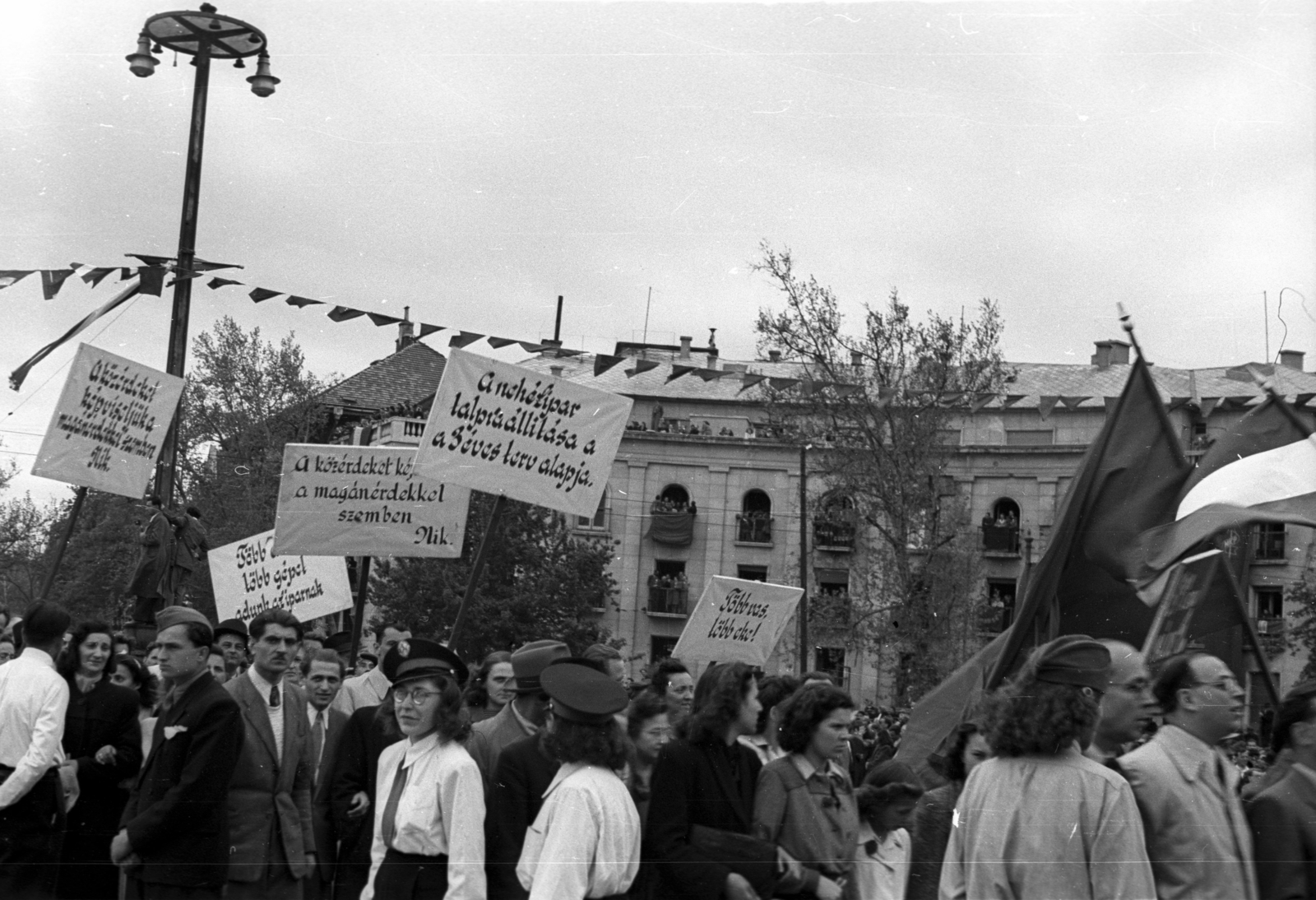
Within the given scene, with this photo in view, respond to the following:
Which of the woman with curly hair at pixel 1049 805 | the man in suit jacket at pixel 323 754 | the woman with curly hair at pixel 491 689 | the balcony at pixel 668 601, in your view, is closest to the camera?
the woman with curly hair at pixel 1049 805

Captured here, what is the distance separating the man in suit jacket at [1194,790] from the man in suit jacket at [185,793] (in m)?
3.29

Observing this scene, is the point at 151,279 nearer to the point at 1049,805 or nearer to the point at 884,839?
the point at 884,839

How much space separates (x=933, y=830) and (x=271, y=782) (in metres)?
2.81

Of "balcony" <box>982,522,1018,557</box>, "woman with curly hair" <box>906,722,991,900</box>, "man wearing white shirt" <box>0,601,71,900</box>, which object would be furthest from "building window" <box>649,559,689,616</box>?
"woman with curly hair" <box>906,722,991,900</box>

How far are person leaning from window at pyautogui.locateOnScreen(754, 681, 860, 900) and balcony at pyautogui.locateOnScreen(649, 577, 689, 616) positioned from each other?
162 ft

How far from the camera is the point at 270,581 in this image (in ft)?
44.2

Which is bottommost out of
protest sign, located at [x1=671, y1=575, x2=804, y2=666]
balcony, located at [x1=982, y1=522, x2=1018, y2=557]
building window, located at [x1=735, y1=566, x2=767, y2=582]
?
protest sign, located at [x1=671, y1=575, x2=804, y2=666]

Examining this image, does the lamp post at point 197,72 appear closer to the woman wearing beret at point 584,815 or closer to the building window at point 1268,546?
the woman wearing beret at point 584,815

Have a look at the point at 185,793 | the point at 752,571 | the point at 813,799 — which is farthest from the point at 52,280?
the point at 752,571

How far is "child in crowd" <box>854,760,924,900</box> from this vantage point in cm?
581

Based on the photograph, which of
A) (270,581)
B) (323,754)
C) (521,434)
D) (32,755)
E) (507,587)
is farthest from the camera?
(507,587)

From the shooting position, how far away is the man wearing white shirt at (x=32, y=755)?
22.3 ft

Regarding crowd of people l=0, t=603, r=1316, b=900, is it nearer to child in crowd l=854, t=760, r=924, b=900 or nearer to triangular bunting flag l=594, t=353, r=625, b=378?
child in crowd l=854, t=760, r=924, b=900

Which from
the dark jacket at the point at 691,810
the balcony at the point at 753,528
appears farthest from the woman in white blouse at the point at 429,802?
the balcony at the point at 753,528
